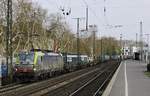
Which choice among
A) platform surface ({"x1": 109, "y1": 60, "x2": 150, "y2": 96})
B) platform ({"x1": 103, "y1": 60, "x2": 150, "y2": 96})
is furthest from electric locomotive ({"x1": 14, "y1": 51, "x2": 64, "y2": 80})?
platform surface ({"x1": 109, "y1": 60, "x2": 150, "y2": 96})

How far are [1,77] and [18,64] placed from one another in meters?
2.53

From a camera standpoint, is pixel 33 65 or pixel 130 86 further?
pixel 33 65

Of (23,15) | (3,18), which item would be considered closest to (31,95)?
(3,18)

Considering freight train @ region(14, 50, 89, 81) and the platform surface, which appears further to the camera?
freight train @ region(14, 50, 89, 81)

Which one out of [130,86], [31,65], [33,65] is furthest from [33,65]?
[130,86]

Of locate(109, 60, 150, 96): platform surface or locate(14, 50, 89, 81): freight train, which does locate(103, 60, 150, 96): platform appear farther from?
locate(14, 50, 89, 81): freight train

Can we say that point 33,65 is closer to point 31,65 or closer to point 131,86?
point 31,65

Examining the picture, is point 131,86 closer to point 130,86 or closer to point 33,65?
point 130,86

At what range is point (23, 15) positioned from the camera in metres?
69.6

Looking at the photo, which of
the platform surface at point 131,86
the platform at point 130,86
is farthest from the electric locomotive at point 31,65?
the platform surface at point 131,86

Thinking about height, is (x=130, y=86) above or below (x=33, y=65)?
below

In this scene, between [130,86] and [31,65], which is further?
[31,65]

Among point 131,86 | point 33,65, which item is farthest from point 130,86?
point 33,65

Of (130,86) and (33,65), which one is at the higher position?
(33,65)
